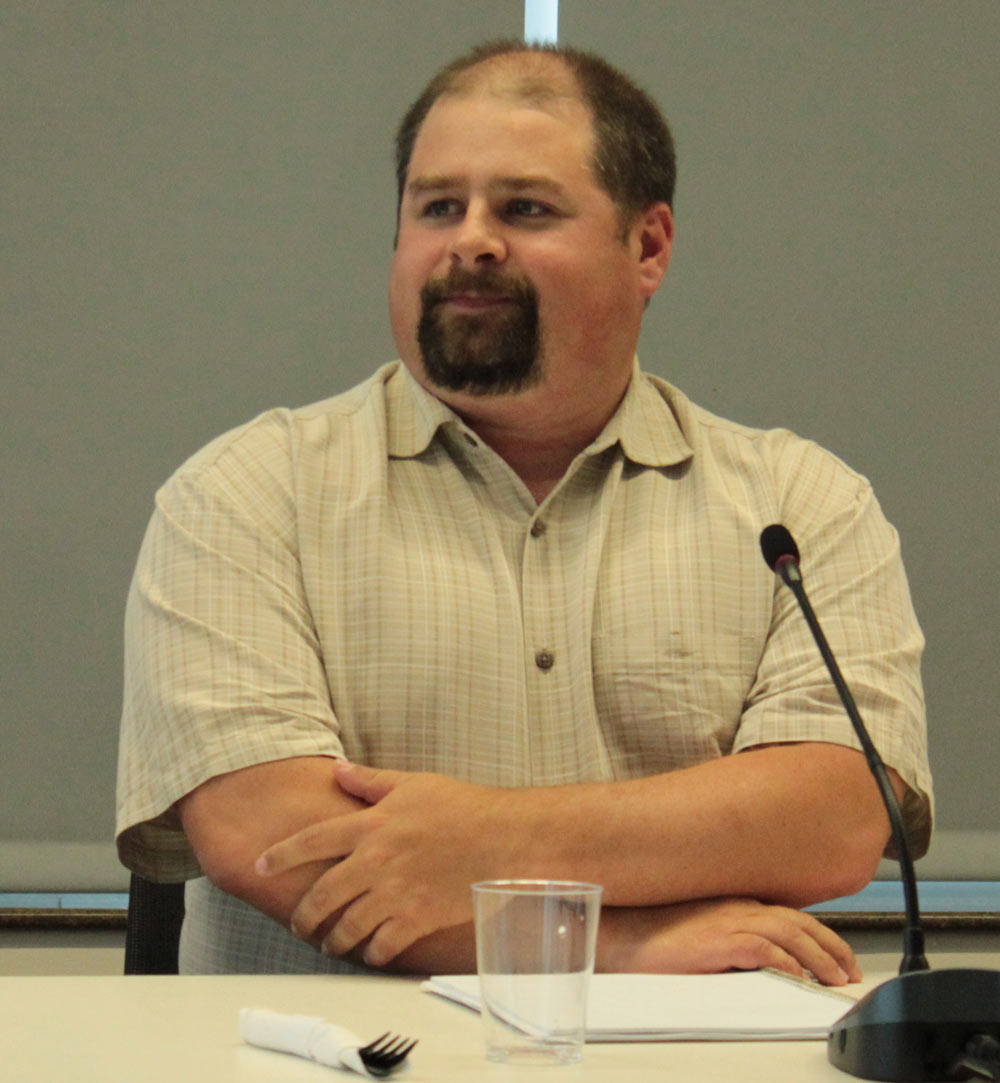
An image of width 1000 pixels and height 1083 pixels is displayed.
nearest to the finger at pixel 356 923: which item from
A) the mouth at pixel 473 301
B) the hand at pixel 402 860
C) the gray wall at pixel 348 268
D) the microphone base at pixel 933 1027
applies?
the hand at pixel 402 860

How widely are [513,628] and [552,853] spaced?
0.35 meters

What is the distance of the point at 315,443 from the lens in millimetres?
1795

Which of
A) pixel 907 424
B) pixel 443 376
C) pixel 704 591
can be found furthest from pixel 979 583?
pixel 443 376

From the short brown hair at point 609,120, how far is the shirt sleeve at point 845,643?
0.41 metres

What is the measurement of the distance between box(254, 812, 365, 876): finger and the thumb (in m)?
0.04

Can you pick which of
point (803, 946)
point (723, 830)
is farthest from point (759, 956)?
point (723, 830)

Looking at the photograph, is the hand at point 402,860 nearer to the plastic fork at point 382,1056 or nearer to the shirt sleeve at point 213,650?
the shirt sleeve at point 213,650

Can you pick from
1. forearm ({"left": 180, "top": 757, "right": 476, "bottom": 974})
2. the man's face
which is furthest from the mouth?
forearm ({"left": 180, "top": 757, "right": 476, "bottom": 974})

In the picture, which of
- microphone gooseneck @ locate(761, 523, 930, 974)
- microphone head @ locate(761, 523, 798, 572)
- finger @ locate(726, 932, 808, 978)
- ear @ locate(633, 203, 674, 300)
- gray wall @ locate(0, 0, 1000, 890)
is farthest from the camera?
gray wall @ locate(0, 0, 1000, 890)

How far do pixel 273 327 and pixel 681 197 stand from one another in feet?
2.61

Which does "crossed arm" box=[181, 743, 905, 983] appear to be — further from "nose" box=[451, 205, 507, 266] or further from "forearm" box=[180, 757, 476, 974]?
"nose" box=[451, 205, 507, 266]

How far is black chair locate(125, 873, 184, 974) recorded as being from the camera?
5.79 ft

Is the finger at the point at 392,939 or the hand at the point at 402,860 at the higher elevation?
the hand at the point at 402,860

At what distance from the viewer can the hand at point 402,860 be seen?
4.57 feet
